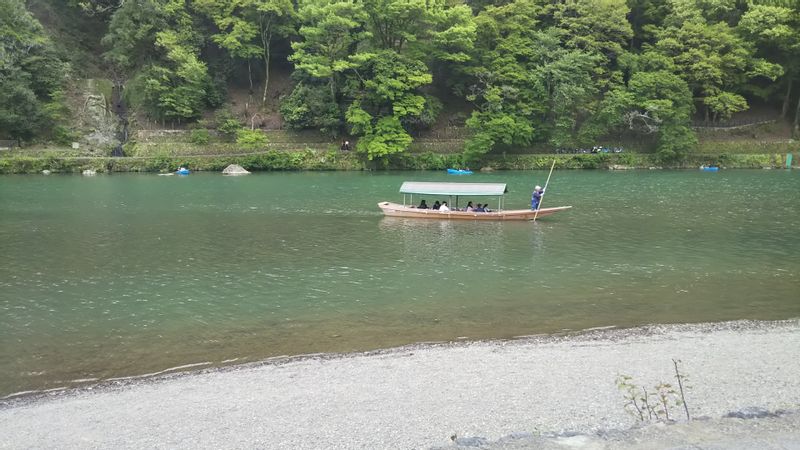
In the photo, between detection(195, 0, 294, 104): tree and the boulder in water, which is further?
detection(195, 0, 294, 104): tree

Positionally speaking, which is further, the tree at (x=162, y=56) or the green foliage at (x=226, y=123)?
the green foliage at (x=226, y=123)

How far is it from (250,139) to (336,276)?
42.1 metres

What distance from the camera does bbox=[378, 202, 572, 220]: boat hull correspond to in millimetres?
27500

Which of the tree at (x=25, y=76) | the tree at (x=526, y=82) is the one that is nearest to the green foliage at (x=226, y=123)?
the tree at (x=25, y=76)

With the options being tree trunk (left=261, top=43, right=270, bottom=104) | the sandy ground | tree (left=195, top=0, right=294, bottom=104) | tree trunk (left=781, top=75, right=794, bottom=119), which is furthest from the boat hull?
tree trunk (left=781, top=75, right=794, bottom=119)

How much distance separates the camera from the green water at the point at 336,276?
12828 mm

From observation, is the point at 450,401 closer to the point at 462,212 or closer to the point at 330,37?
the point at 462,212

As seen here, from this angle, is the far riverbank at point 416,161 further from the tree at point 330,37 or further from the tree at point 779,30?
the tree at point 779,30

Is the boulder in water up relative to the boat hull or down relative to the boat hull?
up

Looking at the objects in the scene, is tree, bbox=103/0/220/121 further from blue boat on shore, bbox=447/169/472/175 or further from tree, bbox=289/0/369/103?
blue boat on shore, bbox=447/169/472/175

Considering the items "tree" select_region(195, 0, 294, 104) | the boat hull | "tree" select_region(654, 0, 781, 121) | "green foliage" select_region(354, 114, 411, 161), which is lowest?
the boat hull

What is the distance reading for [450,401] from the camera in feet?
30.6

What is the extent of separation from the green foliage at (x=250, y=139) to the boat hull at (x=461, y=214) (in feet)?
104

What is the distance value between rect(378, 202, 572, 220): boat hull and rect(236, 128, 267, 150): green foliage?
1243 inches
